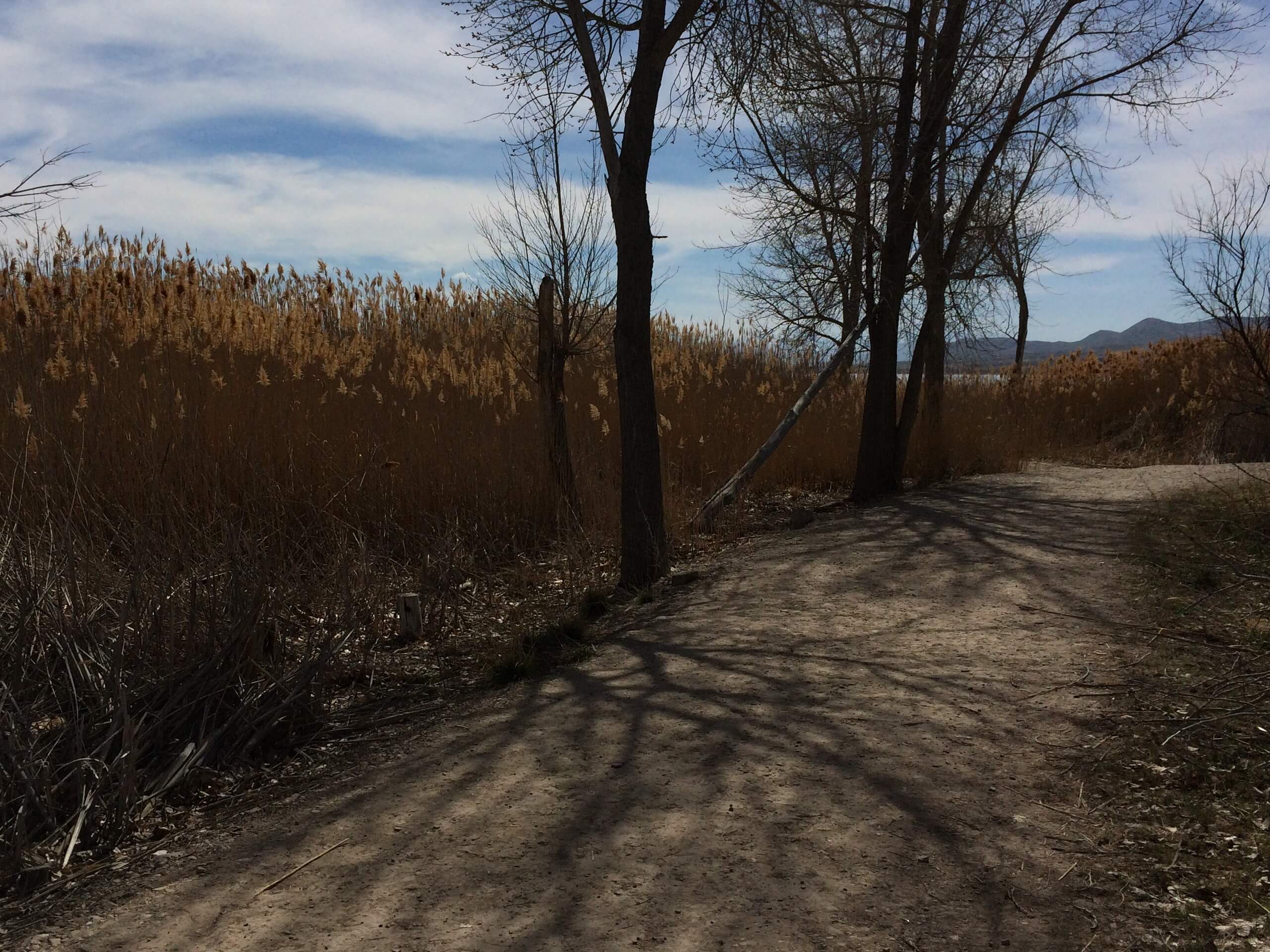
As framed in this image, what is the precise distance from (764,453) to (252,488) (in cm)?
443

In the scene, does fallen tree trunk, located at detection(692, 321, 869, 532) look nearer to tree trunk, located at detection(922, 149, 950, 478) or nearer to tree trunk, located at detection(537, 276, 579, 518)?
tree trunk, located at detection(922, 149, 950, 478)

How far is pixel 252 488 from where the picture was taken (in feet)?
22.6

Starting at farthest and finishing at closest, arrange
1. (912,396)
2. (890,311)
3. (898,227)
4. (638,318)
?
(912,396)
(890,311)
(898,227)
(638,318)

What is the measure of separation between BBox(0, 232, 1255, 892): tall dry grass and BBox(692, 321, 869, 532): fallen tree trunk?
0.85 ft

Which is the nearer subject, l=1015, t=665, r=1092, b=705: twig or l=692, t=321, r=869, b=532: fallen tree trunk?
l=1015, t=665, r=1092, b=705: twig

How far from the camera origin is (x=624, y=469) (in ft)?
22.2

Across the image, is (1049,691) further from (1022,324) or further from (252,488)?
(1022,324)

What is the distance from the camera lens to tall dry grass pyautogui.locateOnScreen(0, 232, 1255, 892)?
3.95 metres

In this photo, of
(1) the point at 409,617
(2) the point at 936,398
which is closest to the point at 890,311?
(2) the point at 936,398

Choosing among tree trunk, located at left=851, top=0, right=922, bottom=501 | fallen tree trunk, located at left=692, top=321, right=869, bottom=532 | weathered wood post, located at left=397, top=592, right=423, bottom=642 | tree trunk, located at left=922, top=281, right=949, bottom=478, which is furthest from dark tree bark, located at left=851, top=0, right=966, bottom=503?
weathered wood post, located at left=397, top=592, right=423, bottom=642

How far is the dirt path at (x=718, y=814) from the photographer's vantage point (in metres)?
2.72

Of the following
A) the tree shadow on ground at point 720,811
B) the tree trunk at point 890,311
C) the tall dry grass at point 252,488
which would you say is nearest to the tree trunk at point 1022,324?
the tall dry grass at point 252,488

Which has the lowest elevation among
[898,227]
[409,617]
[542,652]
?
[542,652]

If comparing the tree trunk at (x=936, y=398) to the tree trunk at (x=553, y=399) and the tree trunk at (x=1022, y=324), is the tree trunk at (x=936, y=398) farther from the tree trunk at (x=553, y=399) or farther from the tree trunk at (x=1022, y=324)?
the tree trunk at (x=1022, y=324)
